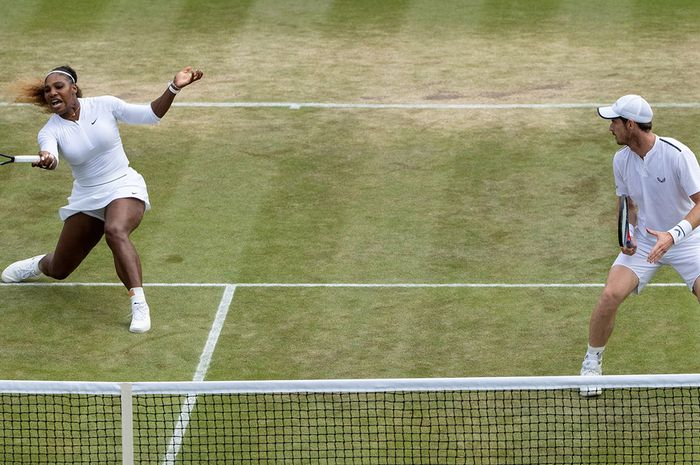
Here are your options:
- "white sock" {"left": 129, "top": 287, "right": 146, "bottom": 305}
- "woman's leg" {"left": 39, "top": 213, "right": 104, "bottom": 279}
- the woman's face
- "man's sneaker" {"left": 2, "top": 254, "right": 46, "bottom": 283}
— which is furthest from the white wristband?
"man's sneaker" {"left": 2, "top": 254, "right": 46, "bottom": 283}

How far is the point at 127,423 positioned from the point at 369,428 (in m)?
1.82

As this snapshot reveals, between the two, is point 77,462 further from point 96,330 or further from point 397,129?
point 397,129

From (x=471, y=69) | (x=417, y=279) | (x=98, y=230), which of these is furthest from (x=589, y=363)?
(x=471, y=69)

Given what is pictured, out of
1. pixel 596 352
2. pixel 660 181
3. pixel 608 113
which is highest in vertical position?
pixel 608 113

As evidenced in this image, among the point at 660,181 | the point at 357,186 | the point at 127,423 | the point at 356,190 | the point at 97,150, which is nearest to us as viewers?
the point at 127,423

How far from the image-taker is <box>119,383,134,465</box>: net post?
759cm

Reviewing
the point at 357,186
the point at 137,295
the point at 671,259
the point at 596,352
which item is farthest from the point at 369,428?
the point at 357,186

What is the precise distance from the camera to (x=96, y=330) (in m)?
10.6

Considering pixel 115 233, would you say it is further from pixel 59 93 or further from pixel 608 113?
pixel 608 113

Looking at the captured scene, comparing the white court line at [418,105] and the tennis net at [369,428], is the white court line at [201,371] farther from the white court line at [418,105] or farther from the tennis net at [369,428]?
the white court line at [418,105]

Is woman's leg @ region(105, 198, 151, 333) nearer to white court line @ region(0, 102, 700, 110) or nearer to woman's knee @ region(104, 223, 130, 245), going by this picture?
woman's knee @ region(104, 223, 130, 245)

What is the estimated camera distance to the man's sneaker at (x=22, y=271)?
11.3 metres

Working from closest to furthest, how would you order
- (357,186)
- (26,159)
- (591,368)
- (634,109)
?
1. (634,109)
2. (591,368)
3. (26,159)
4. (357,186)

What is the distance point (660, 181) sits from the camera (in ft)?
29.9
